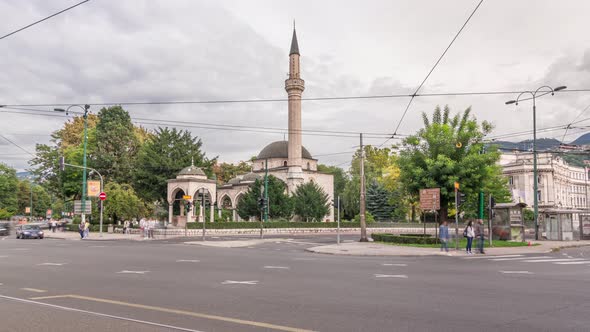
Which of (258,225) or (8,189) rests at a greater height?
(8,189)

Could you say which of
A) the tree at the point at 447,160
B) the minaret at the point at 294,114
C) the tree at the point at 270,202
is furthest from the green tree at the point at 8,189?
the tree at the point at 447,160

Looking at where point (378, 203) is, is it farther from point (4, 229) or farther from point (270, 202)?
point (4, 229)

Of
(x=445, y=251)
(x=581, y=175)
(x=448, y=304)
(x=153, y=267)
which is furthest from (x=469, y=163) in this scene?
(x=581, y=175)

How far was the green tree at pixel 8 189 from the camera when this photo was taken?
304ft

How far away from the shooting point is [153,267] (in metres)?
16.0

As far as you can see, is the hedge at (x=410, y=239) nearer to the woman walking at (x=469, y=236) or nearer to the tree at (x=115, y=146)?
the woman walking at (x=469, y=236)

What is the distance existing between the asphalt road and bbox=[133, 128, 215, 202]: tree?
151ft

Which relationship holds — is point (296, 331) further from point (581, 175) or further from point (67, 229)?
point (581, 175)

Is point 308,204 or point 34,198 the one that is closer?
point 308,204

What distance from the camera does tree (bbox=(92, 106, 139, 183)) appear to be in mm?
65625

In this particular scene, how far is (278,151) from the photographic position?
80375 mm

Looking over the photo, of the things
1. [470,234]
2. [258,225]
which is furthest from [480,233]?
[258,225]

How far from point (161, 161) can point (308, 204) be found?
18244mm

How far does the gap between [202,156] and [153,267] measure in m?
50.4
